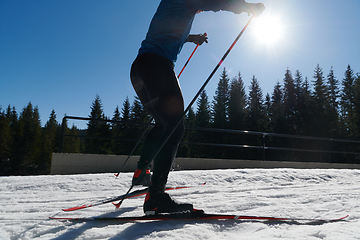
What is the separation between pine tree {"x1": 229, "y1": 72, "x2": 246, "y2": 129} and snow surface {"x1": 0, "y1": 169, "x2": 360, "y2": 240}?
33.2 m

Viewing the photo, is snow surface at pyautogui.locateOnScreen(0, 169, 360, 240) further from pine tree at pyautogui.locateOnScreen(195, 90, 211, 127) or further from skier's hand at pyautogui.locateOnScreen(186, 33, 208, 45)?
pine tree at pyautogui.locateOnScreen(195, 90, 211, 127)

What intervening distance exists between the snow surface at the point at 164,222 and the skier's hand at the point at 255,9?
1498 mm

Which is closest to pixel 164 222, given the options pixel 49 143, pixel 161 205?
pixel 161 205

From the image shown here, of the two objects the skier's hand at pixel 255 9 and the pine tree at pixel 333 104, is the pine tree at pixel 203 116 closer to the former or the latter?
the pine tree at pixel 333 104

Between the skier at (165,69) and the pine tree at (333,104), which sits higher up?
the pine tree at (333,104)

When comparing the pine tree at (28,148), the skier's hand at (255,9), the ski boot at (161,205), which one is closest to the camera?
the ski boot at (161,205)

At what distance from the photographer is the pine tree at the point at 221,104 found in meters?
36.2

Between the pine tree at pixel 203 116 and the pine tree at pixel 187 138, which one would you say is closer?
the pine tree at pixel 187 138

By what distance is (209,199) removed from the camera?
2156 mm

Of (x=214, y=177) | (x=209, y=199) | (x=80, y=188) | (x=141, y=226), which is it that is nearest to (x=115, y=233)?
(x=141, y=226)

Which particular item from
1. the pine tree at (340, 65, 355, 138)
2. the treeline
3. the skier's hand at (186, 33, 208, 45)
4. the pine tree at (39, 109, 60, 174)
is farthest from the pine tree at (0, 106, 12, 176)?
the pine tree at (340, 65, 355, 138)

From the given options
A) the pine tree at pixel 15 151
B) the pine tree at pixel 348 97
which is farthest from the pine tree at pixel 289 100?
the pine tree at pixel 15 151

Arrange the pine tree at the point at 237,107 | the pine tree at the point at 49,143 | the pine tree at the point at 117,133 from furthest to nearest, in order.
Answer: the pine tree at the point at 49,143 < the pine tree at the point at 237,107 < the pine tree at the point at 117,133

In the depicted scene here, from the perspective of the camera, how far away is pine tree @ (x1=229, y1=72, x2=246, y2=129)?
35625 millimetres
